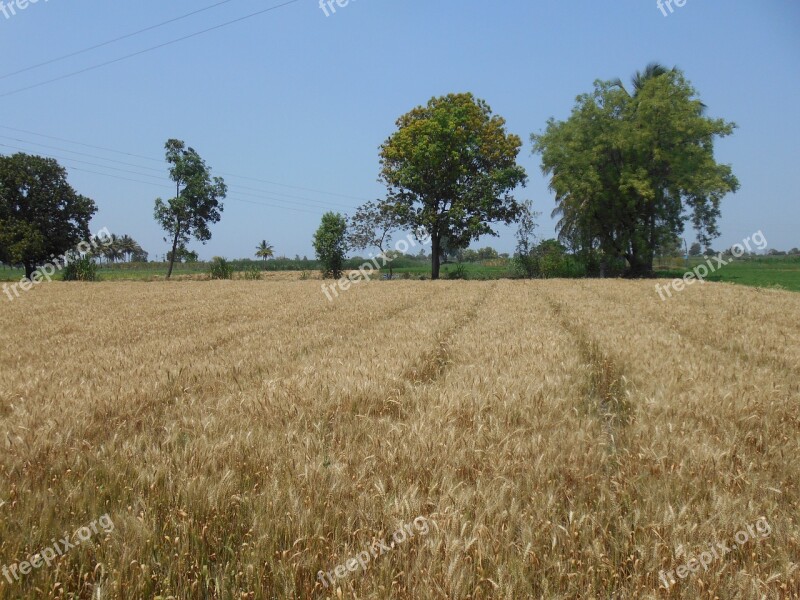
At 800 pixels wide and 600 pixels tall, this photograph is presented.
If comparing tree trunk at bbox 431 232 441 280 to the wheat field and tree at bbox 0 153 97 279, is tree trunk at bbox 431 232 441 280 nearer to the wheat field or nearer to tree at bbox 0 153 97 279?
the wheat field

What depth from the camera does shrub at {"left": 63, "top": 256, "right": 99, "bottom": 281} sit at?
4912 cm

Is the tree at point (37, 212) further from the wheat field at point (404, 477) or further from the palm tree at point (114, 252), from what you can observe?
the palm tree at point (114, 252)

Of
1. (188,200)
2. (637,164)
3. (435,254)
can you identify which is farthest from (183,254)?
(637,164)

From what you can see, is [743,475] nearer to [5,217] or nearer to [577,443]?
[577,443]

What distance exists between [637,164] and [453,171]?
1751 cm

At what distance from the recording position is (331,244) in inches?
2205

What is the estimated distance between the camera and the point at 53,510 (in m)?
2.55

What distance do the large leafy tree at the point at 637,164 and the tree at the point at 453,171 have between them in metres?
4.80

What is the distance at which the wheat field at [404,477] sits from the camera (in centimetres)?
208

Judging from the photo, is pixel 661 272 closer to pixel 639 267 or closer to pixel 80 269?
pixel 639 267

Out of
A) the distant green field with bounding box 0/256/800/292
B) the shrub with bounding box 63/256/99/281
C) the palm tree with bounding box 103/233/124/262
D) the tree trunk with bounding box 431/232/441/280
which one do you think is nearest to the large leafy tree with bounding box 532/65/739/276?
the distant green field with bounding box 0/256/800/292

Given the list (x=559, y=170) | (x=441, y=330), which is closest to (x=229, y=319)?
(x=441, y=330)

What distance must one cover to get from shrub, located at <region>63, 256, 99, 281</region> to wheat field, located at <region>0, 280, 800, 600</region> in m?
52.2

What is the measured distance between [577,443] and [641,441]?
0.58 meters
